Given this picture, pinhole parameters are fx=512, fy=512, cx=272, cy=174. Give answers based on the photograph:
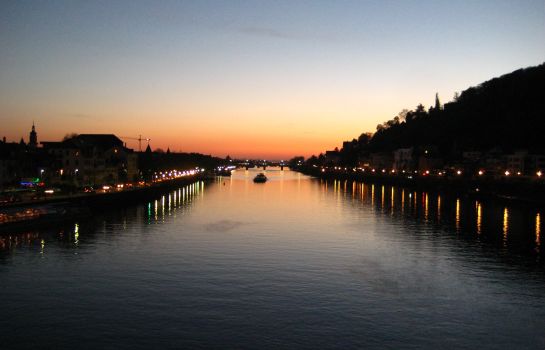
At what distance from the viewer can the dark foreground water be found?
17516mm

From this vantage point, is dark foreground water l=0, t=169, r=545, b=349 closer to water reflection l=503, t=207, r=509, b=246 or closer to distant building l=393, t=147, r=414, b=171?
water reflection l=503, t=207, r=509, b=246

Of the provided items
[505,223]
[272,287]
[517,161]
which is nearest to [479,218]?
[505,223]

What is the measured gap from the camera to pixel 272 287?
2311cm

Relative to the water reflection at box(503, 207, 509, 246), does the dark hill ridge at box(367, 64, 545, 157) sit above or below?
above

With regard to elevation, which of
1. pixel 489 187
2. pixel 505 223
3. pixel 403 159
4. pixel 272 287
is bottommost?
pixel 272 287

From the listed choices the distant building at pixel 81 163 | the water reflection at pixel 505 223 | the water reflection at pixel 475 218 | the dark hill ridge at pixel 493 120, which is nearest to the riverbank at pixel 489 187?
the water reflection at pixel 475 218

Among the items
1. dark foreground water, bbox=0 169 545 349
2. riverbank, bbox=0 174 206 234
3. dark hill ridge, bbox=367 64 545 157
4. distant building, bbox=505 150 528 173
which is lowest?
dark foreground water, bbox=0 169 545 349

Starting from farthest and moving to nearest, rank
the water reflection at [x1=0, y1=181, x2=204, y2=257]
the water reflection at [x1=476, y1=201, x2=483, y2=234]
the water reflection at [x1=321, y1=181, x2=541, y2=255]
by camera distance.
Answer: the water reflection at [x1=476, y1=201, x2=483, y2=234] → the water reflection at [x1=321, y1=181, x2=541, y2=255] → the water reflection at [x1=0, y1=181, x2=204, y2=257]

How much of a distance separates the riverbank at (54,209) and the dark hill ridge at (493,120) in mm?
70670

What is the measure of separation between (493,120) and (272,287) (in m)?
105

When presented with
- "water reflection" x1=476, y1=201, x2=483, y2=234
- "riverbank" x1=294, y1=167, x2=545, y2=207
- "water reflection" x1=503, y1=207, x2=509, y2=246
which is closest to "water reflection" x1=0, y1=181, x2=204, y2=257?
"water reflection" x1=476, y1=201, x2=483, y2=234

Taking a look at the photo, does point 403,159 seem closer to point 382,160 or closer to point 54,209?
point 382,160

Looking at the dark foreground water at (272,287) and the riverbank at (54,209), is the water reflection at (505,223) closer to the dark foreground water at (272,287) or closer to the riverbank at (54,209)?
the dark foreground water at (272,287)

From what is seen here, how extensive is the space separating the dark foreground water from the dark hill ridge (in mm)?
62034
